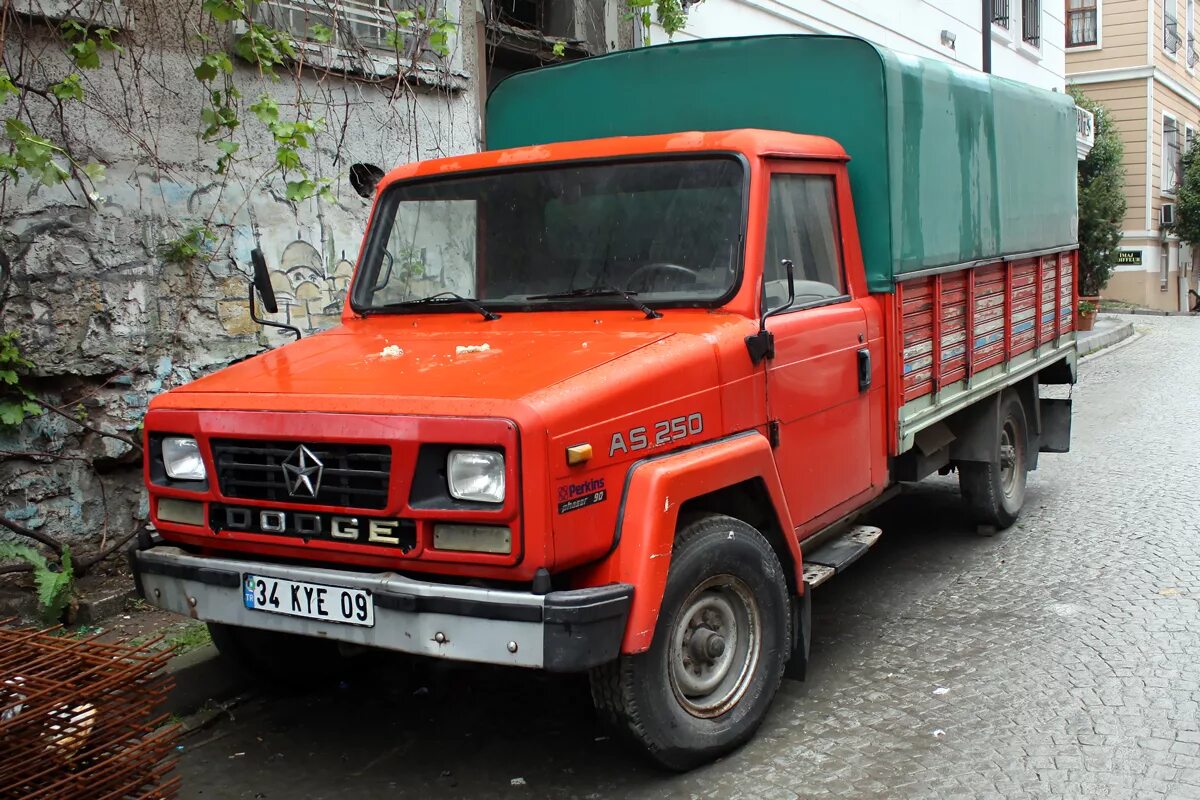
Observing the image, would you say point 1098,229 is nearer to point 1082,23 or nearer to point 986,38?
point 986,38

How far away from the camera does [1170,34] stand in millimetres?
30906

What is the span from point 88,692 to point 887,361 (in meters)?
3.57

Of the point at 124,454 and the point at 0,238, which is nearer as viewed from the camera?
the point at 0,238

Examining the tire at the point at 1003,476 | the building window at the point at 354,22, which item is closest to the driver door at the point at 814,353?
the tire at the point at 1003,476

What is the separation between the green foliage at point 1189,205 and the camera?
2962 centimetres

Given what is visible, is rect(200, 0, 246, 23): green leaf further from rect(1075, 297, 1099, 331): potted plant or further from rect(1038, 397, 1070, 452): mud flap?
rect(1075, 297, 1099, 331): potted plant

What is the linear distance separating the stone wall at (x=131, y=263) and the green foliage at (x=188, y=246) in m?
0.04

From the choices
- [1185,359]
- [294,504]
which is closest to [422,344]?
[294,504]

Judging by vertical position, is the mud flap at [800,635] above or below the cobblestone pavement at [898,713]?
above

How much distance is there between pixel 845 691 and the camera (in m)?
4.71

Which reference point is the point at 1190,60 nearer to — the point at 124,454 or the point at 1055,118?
the point at 1055,118

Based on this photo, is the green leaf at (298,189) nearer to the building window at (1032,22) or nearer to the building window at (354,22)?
the building window at (354,22)

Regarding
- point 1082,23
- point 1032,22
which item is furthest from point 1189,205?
point 1032,22

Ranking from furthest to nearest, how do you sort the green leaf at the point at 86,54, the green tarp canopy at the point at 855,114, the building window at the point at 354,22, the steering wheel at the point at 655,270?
the building window at the point at 354,22
the green leaf at the point at 86,54
the green tarp canopy at the point at 855,114
the steering wheel at the point at 655,270
